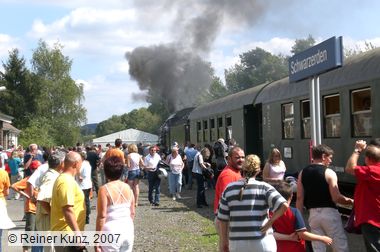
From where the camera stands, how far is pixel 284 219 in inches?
199

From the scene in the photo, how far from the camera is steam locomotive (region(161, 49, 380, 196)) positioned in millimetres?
10469

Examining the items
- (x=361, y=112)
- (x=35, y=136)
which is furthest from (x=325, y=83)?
(x=35, y=136)

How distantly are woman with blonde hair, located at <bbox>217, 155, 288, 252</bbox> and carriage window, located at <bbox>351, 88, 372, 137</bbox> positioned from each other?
19.5ft

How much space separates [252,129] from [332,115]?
631cm

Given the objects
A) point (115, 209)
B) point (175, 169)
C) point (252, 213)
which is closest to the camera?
point (252, 213)

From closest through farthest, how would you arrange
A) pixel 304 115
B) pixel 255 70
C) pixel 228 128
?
pixel 304 115 < pixel 228 128 < pixel 255 70

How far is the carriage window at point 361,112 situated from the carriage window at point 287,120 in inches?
127

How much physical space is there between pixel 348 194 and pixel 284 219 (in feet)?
22.9

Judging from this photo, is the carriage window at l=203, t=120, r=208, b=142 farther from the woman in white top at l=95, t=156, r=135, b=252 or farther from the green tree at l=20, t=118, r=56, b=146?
the green tree at l=20, t=118, r=56, b=146

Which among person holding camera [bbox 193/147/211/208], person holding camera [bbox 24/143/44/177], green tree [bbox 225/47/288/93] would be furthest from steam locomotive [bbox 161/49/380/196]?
green tree [bbox 225/47/288/93]

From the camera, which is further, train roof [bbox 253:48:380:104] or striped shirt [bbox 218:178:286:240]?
train roof [bbox 253:48:380:104]

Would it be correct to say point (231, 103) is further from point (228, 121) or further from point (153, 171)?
point (153, 171)

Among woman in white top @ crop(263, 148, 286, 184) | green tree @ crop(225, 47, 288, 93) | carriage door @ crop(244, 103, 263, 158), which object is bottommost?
woman in white top @ crop(263, 148, 286, 184)

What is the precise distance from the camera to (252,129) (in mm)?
17906
